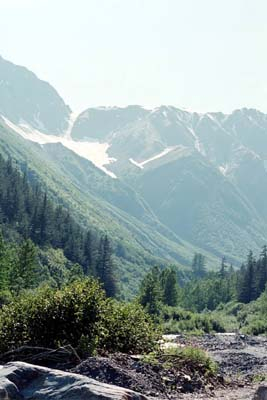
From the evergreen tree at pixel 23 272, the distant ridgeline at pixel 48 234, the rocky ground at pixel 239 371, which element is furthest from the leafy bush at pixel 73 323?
the distant ridgeline at pixel 48 234

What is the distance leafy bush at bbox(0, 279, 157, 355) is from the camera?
85.9ft

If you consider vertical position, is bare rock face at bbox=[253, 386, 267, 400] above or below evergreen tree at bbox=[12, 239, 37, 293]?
above

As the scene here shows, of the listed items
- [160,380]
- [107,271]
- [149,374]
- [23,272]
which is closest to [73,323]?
[149,374]

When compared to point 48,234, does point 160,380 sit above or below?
above

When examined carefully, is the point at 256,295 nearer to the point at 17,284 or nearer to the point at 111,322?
the point at 17,284

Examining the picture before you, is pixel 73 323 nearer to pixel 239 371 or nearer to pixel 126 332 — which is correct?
pixel 126 332

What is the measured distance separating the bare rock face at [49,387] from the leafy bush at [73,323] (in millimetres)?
7044

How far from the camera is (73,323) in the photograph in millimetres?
26328

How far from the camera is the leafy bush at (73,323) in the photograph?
26.2 meters

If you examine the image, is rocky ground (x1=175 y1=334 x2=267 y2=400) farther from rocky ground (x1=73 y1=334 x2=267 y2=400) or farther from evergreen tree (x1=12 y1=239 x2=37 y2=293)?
evergreen tree (x1=12 y1=239 x2=37 y2=293)

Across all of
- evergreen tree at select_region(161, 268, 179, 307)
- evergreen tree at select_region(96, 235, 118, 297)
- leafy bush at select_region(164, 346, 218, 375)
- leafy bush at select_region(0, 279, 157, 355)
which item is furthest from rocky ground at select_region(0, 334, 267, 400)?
evergreen tree at select_region(96, 235, 118, 297)

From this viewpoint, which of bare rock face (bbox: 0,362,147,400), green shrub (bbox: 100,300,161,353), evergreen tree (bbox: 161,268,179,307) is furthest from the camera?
evergreen tree (bbox: 161,268,179,307)

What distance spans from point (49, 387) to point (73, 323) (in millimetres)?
9081

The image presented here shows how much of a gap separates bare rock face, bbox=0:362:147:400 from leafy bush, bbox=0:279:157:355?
23.1ft
